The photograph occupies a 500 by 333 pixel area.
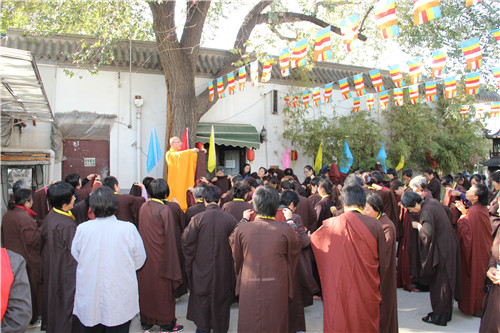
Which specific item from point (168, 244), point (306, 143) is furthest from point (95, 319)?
point (306, 143)

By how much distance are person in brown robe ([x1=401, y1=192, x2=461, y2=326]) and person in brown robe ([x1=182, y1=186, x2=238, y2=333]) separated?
7.42 feet

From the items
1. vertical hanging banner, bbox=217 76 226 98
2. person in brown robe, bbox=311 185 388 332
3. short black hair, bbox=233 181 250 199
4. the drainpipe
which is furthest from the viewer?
the drainpipe

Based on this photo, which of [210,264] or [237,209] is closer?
[210,264]

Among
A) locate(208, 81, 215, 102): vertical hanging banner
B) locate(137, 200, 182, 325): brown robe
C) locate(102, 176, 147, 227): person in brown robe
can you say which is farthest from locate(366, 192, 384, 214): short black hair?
locate(208, 81, 215, 102): vertical hanging banner

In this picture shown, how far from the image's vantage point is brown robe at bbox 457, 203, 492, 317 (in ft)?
15.8

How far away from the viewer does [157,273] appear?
4410 millimetres

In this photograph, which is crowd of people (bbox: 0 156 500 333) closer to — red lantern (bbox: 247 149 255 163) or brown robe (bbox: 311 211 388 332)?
brown robe (bbox: 311 211 388 332)

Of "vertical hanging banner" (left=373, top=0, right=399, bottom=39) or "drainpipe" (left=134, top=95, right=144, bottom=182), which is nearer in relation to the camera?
"vertical hanging banner" (left=373, top=0, right=399, bottom=39)

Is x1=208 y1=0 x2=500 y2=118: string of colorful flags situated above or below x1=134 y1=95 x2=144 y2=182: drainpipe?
above

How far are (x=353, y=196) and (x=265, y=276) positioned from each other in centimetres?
103

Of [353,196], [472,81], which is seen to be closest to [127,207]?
[353,196]

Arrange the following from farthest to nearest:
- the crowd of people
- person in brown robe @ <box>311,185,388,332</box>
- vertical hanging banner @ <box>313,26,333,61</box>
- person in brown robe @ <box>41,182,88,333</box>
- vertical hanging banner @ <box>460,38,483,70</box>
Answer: vertical hanging banner @ <box>460,38,483,70</box> → vertical hanging banner @ <box>313,26,333,61</box> → person in brown robe @ <box>41,182,88,333</box> → person in brown robe @ <box>311,185,388,332</box> → the crowd of people

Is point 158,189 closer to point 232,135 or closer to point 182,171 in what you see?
point 182,171

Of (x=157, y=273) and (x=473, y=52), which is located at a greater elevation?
(x=473, y=52)
